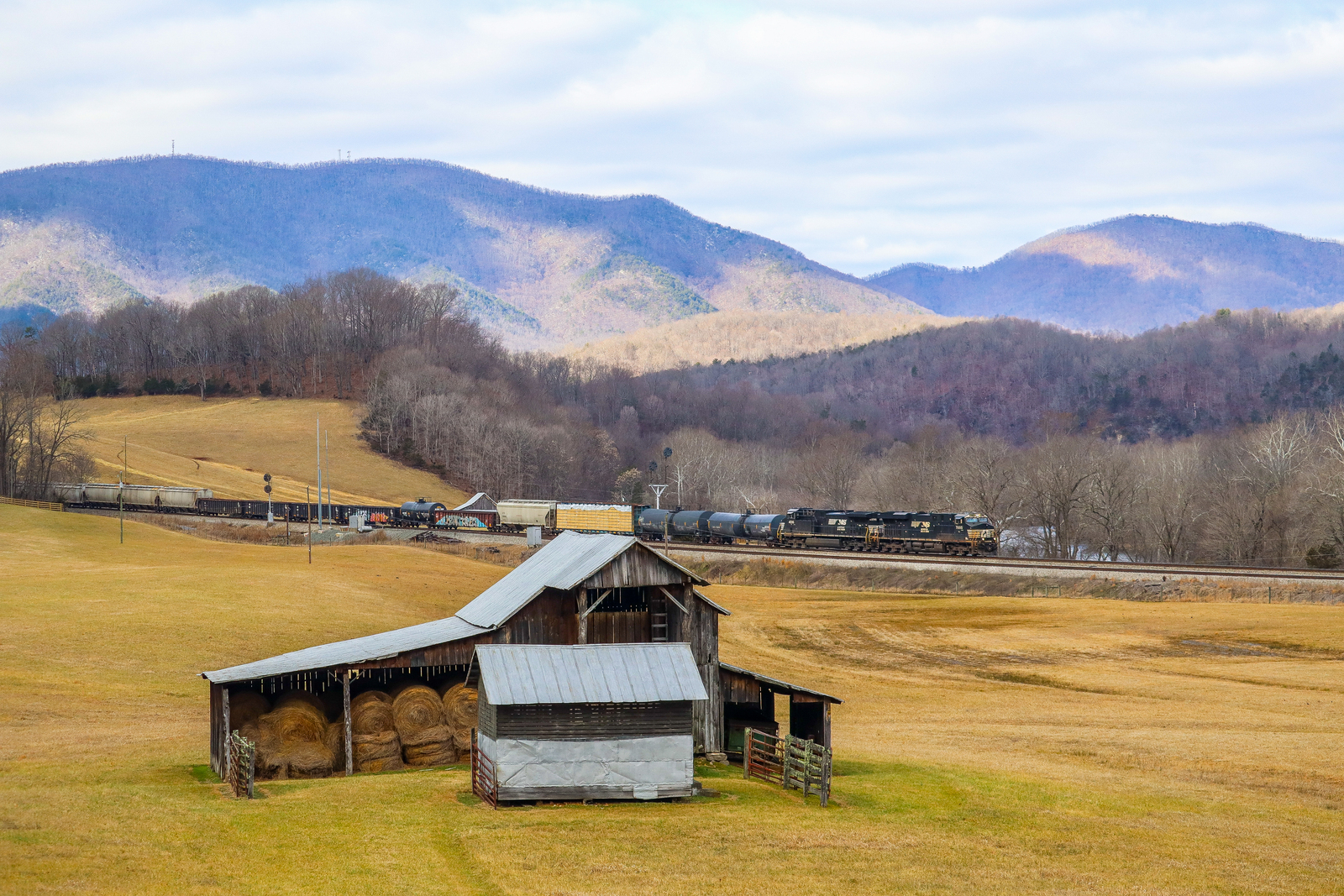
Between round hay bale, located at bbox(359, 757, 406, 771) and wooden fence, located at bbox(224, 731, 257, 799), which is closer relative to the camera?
wooden fence, located at bbox(224, 731, 257, 799)

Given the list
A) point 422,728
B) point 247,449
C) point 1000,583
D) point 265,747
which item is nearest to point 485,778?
point 422,728

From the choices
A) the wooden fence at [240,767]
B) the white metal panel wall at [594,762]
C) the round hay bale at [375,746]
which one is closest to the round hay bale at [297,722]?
the round hay bale at [375,746]

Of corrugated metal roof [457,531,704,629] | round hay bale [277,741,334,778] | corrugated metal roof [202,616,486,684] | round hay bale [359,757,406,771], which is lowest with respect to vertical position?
round hay bale [359,757,406,771]

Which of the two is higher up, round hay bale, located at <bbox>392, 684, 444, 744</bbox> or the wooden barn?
the wooden barn

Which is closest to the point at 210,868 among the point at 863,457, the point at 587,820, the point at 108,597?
the point at 587,820

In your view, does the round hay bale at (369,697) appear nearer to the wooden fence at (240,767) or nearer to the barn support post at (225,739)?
the barn support post at (225,739)

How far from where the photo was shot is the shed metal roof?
3238 centimetres

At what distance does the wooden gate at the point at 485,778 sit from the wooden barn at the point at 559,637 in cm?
408

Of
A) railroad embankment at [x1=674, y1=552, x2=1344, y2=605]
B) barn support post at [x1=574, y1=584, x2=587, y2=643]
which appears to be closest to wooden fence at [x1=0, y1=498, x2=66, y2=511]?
railroad embankment at [x1=674, y1=552, x2=1344, y2=605]

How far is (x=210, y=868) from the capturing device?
70.6 feet

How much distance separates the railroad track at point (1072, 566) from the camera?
70688mm

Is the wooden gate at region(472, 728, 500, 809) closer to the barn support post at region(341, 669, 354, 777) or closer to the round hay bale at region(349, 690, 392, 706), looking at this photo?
the barn support post at region(341, 669, 354, 777)

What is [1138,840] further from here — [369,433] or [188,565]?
[369,433]

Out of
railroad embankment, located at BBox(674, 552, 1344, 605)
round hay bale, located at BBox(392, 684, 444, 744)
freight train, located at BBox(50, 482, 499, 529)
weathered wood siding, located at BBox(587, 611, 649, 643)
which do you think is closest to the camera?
round hay bale, located at BBox(392, 684, 444, 744)
